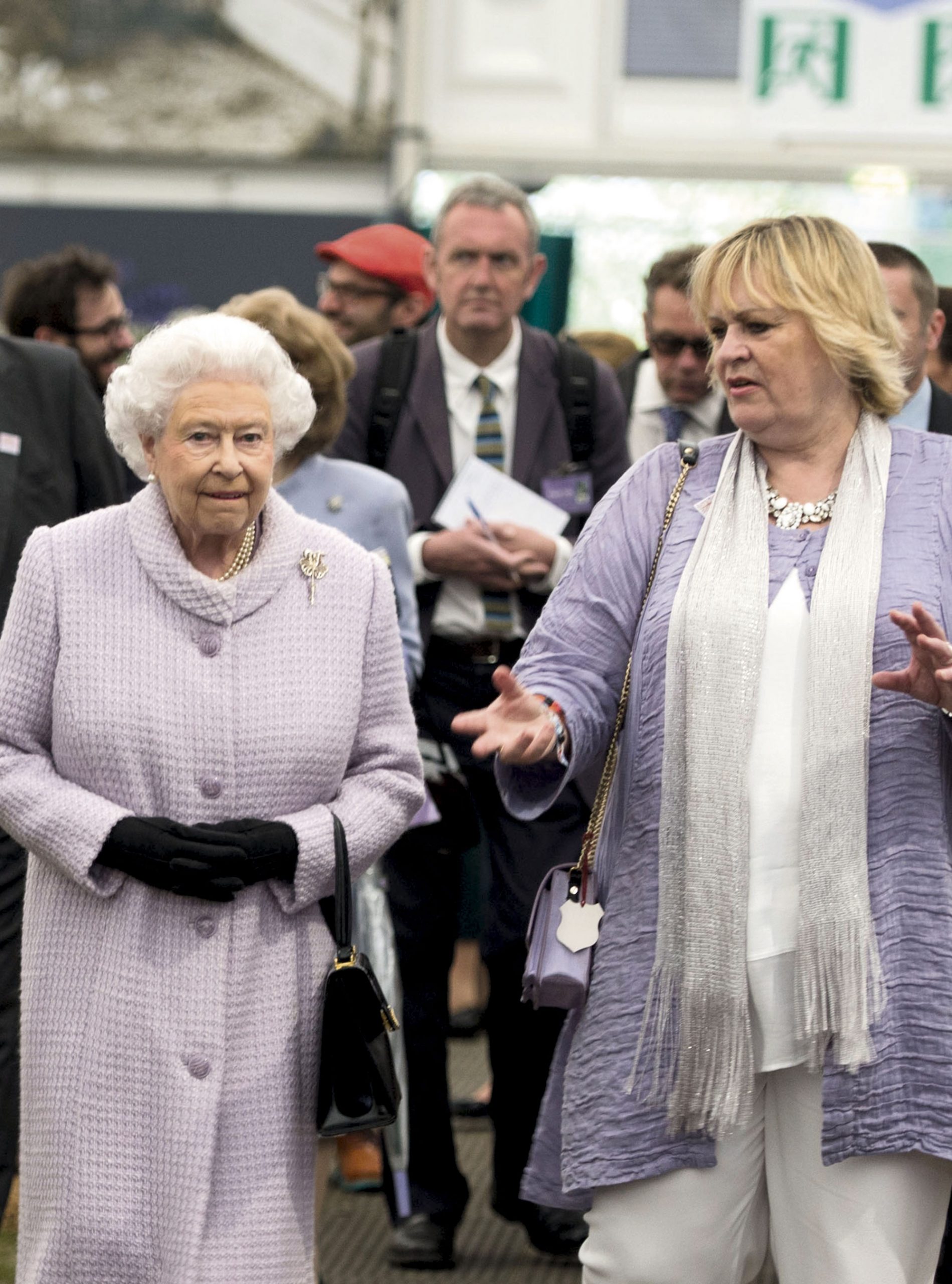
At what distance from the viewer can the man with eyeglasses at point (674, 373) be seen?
555 centimetres

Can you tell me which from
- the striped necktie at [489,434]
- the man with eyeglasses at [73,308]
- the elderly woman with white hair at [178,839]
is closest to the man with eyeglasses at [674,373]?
the striped necktie at [489,434]

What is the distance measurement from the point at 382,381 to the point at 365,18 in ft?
15.9

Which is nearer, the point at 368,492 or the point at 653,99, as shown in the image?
the point at 368,492

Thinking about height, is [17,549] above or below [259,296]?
below

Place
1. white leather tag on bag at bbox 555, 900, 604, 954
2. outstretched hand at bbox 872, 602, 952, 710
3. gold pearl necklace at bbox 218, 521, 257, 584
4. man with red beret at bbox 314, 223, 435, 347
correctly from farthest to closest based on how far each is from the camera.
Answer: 1. man with red beret at bbox 314, 223, 435, 347
2. gold pearl necklace at bbox 218, 521, 257, 584
3. white leather tag on bag at bbox 555, 900, 604, 954
4. outstretched hand at bbox 872, 602, 952, 710

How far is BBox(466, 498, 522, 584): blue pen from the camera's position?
4.98 m

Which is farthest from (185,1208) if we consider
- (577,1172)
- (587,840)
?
(587,840)

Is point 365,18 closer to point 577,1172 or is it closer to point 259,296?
point 259,296

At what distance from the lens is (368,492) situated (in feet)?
15.8

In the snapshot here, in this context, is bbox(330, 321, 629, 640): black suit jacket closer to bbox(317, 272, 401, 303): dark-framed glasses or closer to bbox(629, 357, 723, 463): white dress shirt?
bbox(629, 357, 723, 463): white dress shirt

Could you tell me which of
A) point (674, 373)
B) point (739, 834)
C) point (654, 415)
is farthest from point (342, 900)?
point (654, 415)

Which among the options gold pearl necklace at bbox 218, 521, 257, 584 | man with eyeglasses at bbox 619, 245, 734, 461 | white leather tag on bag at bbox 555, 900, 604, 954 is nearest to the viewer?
white leather tag on bag at bbox 555, 900, 604, 954

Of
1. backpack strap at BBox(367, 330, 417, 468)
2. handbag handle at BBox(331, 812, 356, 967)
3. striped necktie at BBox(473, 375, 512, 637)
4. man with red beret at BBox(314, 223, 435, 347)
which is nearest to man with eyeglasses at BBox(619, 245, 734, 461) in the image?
striped necktie at BBox(473, 375, 512, 637)

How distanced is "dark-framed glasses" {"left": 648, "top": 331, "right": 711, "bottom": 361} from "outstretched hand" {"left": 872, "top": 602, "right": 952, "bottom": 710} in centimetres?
262
